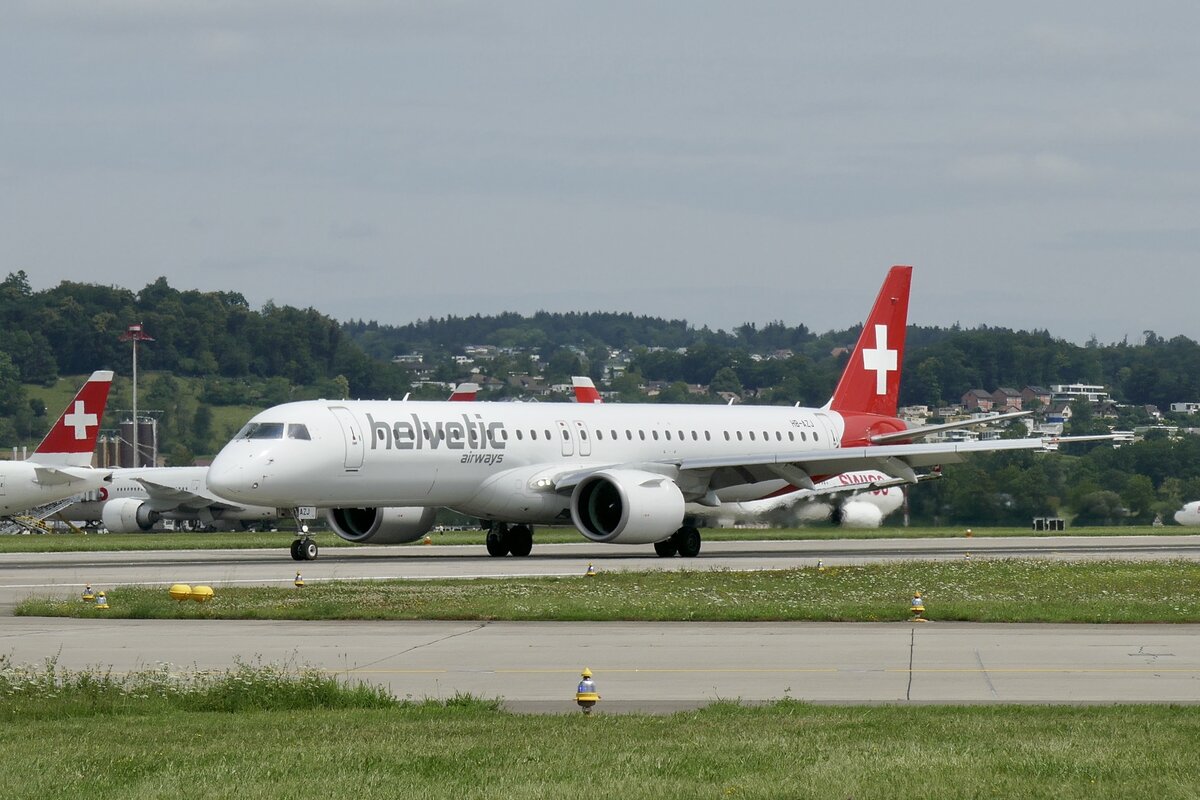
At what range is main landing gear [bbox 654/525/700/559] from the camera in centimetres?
4162

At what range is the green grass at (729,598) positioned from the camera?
2386 cm

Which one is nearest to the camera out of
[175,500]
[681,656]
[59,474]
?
[681,656]

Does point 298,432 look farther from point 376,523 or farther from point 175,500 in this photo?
point 175,500

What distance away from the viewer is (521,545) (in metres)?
43.1

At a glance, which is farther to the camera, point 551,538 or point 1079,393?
point 1079,393

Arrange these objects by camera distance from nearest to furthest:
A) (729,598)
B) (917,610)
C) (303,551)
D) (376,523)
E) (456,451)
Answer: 1. (917,610)
2. (729,598)
3. (303,551)
4. (456,451)
5. (376,523)

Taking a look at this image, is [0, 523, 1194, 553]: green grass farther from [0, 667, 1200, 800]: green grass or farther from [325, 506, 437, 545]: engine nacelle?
[0, 667, 1200, 800]: green grass

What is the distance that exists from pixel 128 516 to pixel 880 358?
1695 inches

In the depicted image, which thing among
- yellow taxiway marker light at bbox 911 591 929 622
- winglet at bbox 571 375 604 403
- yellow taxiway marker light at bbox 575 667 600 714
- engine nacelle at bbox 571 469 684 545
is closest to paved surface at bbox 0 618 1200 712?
yellow taxiway marker light at bbox 911 591 929 622

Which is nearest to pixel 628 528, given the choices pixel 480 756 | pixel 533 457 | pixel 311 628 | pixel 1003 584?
pixel 533 457

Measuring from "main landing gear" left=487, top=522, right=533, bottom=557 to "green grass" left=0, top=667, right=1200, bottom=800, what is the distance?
2709cm

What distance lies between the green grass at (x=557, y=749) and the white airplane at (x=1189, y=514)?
3004 inches

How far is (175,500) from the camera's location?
8162 centimetres

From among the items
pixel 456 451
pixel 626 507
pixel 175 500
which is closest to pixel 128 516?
pixel 175 500
